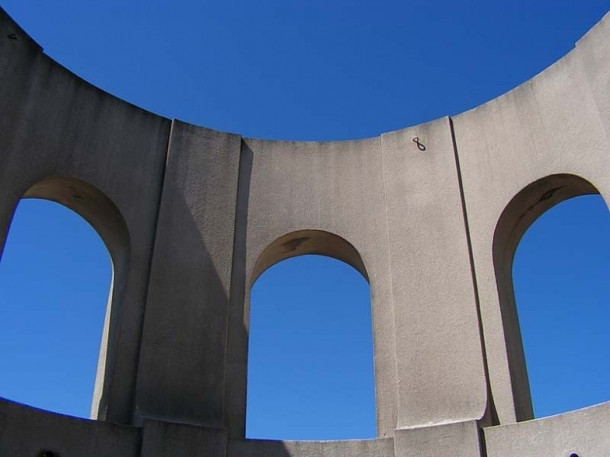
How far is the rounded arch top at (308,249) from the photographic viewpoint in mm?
11461

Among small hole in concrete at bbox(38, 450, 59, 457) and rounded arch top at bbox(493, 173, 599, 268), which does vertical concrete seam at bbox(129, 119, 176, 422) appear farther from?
rounded arch top at bbox(493, 173, 599, 268)

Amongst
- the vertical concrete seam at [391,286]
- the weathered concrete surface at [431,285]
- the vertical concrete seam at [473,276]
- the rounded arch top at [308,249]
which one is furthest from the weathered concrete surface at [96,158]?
the vertical concrete seam at [473,276]

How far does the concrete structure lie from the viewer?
9414 mm

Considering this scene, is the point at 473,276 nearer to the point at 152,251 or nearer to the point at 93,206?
the point at 152,251

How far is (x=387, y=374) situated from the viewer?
10305 mm

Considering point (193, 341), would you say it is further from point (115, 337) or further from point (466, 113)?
point (466, 113)

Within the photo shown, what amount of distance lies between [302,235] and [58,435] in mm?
4724

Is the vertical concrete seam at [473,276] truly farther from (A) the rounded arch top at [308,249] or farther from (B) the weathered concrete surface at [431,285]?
(A) the rounded arch top at [308,249]

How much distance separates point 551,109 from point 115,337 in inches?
268

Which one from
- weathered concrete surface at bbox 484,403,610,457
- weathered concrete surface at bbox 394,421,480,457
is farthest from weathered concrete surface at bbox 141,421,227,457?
weathered concrete surface at bbox 484,403,610,457

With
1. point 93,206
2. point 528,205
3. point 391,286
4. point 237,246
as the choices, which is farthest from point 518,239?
point 93,206

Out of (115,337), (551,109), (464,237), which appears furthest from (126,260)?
(551,109)

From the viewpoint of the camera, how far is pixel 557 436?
853cm

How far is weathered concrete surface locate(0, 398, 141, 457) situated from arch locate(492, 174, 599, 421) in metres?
4.93
